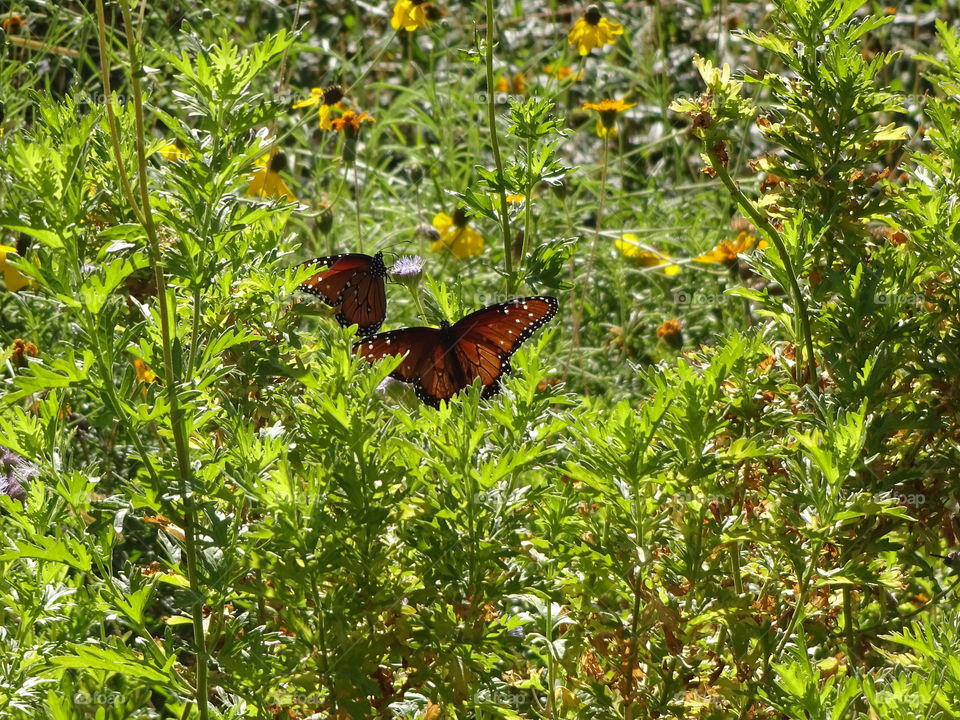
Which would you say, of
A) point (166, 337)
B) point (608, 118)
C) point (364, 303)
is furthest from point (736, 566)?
point (608, 118)

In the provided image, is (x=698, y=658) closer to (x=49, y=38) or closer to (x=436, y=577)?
(x=436, y=577)

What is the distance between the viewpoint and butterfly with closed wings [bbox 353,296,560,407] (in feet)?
6.84

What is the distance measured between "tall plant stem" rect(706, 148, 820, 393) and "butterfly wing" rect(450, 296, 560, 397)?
0.44 metres

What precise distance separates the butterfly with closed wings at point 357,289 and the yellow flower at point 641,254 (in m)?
1.29

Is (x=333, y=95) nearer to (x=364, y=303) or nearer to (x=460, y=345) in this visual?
(x=364, y=303)

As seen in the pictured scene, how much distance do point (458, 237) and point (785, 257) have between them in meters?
1.90

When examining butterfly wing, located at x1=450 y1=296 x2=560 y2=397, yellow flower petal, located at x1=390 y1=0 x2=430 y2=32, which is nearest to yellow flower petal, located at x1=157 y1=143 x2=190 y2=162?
butterfly wing, located at x1=450 y1=296 x2=560 y2=397

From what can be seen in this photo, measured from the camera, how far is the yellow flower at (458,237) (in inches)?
139

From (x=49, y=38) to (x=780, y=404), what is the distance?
2.79 meters

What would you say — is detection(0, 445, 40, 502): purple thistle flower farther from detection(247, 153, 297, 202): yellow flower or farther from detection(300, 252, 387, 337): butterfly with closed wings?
detection(247, 153, 297, 202): yellow flower

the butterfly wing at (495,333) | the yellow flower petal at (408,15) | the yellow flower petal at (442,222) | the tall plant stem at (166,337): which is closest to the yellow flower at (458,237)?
the yellow flower petal at (442,222)

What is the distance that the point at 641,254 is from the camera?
4.08 meters

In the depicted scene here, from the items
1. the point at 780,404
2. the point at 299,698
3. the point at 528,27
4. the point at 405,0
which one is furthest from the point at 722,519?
the point at 528,27

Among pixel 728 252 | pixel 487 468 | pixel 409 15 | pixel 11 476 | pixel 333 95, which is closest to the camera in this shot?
pixel 487 468
